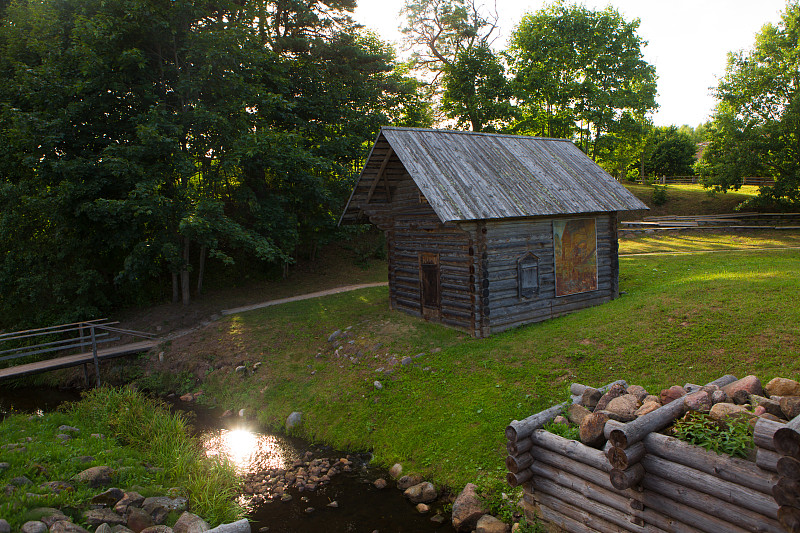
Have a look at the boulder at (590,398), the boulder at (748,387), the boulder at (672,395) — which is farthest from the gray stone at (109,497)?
the boulder at (748,387)

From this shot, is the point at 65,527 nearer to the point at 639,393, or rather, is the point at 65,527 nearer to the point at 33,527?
the point at 33,527

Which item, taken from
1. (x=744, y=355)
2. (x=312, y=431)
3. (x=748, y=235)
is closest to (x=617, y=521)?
(x=744, y=355)

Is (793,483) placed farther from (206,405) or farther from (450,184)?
(206,405)

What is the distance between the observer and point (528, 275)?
52.0 feet

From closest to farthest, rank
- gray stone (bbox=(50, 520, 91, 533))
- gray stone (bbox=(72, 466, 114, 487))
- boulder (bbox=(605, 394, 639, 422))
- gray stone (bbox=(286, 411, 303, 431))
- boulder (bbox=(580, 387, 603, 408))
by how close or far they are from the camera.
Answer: boulder (bbox=(605, 394, 639, 422)), gray stone (bbox=(50, 520, 91, 533)), boulder (bbox=(580, 387, 603, 408)), gray stone (bbox=(72, 466, 114, 487)), gray stone (bbox=(286, 411, 303, 431))

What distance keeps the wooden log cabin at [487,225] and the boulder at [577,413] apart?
7.33 meters

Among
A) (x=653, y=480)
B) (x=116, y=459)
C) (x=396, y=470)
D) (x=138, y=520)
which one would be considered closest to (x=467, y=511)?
(x=396, y=470)

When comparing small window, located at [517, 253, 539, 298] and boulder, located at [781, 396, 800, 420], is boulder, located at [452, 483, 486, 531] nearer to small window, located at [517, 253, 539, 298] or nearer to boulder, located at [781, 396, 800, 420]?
boulder, located at [781, 396, 800, 420]

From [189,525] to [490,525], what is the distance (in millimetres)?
4842

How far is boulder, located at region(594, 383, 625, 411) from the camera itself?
6980 millimetres

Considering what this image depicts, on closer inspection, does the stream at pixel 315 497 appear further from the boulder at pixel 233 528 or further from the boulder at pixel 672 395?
the boulder at pixel 672 395

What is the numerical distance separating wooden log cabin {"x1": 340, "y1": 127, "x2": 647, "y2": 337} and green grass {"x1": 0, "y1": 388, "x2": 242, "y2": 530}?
28.2ft

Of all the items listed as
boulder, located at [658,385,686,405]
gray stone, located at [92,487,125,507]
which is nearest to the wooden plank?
gray stone, located at [92,487,125,507]

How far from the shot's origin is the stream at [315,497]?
8.83 meters
